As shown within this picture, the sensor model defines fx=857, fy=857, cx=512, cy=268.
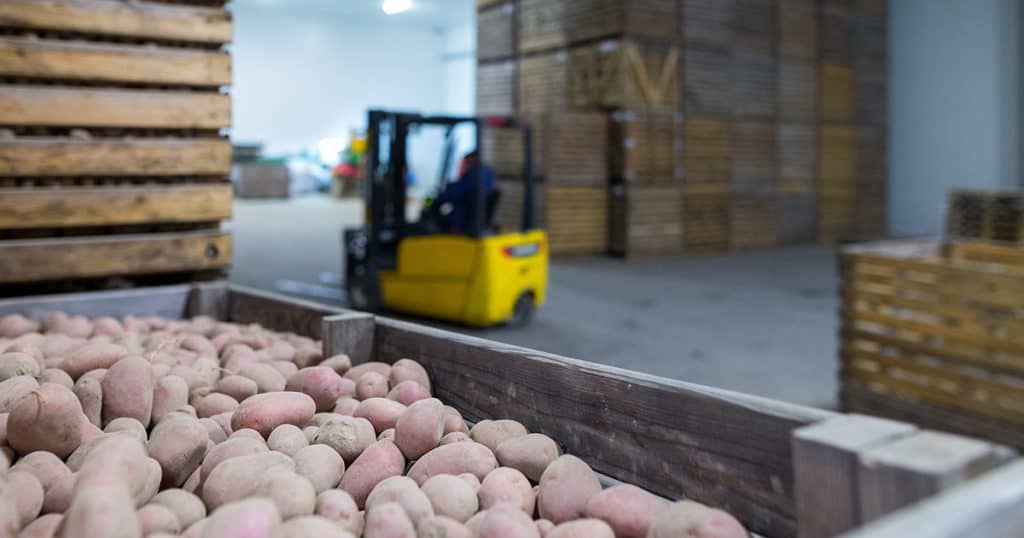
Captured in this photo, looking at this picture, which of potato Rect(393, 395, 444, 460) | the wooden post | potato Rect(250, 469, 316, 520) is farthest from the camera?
the wooden post

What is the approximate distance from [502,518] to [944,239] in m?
4.89

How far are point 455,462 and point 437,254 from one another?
5.86m

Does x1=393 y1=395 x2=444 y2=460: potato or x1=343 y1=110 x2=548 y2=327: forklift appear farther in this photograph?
x1=343 y1=110 x2=548 y2=327: forklift

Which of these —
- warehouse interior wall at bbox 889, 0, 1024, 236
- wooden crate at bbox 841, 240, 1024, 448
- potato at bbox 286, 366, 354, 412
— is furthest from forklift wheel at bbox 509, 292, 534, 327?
warehouse interior wall at bbox 889, 0, 1024, 236

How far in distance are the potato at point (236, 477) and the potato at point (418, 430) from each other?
284mm

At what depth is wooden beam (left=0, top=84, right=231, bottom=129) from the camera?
3.97m

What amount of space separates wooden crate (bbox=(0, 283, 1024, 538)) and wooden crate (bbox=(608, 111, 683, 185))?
32.4 ft

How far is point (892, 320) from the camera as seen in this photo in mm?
4539

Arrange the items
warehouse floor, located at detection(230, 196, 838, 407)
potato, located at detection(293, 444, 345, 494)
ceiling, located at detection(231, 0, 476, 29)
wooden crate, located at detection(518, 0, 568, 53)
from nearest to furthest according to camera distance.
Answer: potato, located at detection(293, 444, 345, 494) < warehouse floor, located at detection(230, 196, 838, 407) < wooden crate, located at detection(518, 0, 568, 53) < ceiling, located at detection(231, 0, 476, 29)

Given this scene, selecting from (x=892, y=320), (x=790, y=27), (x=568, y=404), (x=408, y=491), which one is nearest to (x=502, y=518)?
(x=408, y=491)

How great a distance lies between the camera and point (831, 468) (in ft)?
3.88

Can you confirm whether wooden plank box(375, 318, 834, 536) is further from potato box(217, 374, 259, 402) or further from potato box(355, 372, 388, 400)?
potato box(217, 374, 259, 402)

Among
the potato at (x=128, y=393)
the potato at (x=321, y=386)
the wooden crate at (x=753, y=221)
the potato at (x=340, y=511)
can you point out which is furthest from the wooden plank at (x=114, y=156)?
the wooden crate at (x=753, y=221)

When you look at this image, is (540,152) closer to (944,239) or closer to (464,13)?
(944,239)
